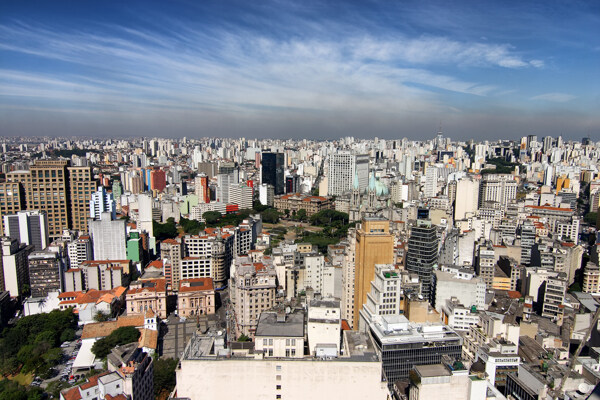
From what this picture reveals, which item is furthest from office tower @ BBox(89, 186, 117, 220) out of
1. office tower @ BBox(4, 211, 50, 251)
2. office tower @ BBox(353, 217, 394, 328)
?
office tower @ BBox(353, 217, 394, 328)

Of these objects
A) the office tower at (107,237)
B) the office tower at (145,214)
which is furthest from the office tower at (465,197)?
the office tower at (107,237)

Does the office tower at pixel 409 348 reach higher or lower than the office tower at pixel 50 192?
lower

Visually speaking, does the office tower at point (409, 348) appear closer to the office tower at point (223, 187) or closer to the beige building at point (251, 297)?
the beige building at point (251, 297)

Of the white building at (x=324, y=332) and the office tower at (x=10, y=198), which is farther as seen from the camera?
the office tower at (x=10, y=198)

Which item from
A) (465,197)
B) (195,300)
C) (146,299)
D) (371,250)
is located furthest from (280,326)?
(465,197)

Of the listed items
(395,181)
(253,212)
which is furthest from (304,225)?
(395,181)

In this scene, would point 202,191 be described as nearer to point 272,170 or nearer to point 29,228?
point 272,170

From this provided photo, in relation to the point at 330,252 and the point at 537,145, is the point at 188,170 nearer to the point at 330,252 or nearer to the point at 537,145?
the point at 330,252
